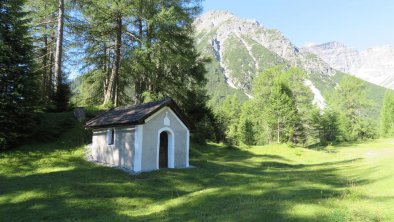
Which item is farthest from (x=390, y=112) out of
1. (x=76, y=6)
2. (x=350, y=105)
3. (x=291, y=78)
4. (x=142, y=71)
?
(x=76, y=6)

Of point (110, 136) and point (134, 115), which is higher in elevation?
point (134, 115)

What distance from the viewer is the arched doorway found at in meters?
23.5

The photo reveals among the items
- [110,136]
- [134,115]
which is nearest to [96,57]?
[110,136]

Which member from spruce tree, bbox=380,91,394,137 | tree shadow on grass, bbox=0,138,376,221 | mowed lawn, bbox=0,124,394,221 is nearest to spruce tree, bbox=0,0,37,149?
mowed lawn, bbox=0,124,394,221

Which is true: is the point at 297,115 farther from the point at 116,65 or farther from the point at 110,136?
the point at 110,136

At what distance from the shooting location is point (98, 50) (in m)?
36.4

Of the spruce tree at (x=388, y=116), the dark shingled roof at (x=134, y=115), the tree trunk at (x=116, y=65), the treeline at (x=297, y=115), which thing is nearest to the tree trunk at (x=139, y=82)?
the tree trunk at (x=116, y=65)

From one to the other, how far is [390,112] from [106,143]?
252 feet

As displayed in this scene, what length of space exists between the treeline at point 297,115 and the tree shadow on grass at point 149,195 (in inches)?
1394

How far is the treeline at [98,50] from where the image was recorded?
81.7ft

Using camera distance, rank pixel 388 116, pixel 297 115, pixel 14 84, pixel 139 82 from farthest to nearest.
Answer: pixel 388 116 < pixel 297 115 < pixel 139 82 < pixel 14 84

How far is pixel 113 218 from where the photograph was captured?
11977 millimetres

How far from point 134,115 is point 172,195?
8.29 metres

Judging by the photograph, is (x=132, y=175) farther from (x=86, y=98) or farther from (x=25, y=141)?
(x=86, y=98)
